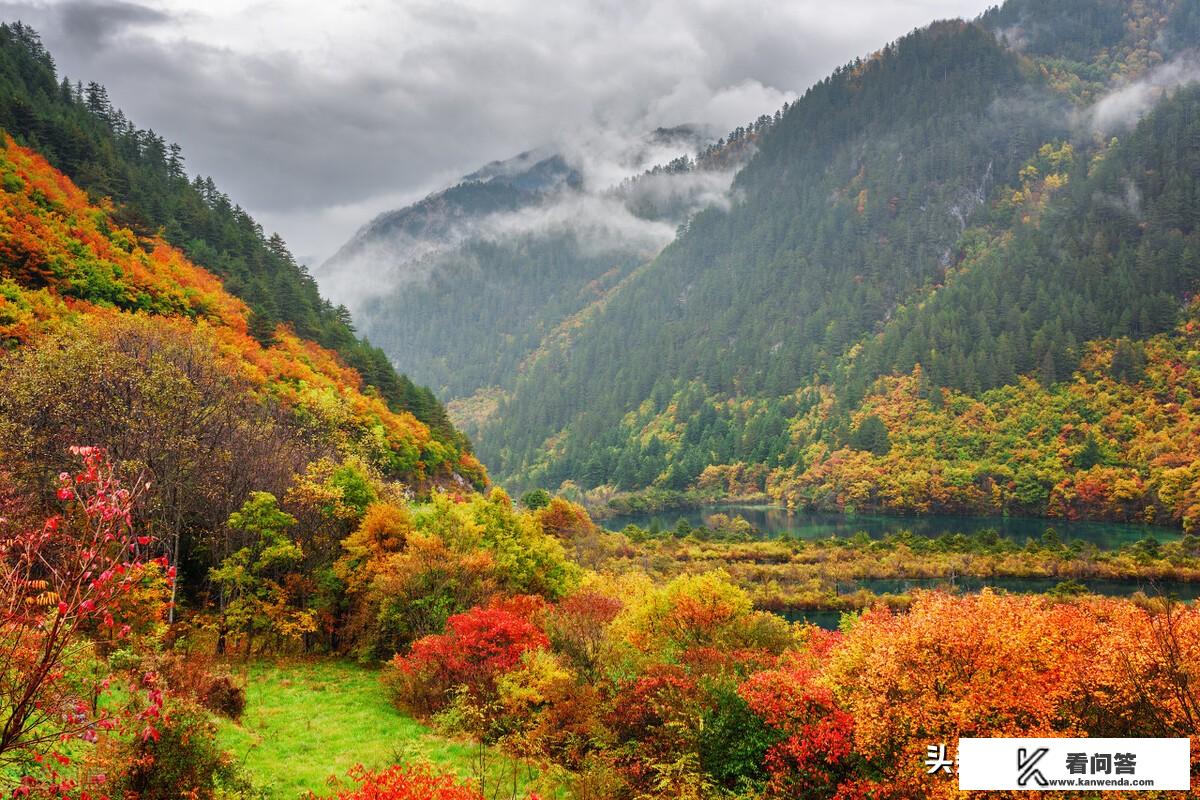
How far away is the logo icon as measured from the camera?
14758 millimetres

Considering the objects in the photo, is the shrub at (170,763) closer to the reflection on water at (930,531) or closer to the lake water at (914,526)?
the reflection on water at (930,531)

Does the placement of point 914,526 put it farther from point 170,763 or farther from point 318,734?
point 170,763

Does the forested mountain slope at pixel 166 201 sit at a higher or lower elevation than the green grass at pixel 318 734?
higher

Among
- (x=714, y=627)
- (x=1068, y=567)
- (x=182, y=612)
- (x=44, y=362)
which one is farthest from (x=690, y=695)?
(x=1068, y=567)

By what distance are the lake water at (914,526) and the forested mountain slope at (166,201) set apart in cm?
6002

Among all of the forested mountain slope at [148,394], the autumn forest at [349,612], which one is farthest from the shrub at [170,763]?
the forested mountain slope at [148,394]

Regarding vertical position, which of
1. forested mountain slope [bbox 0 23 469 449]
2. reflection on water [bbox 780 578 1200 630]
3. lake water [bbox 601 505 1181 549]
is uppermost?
forested mountain slope [bbox 0 23 469 449]

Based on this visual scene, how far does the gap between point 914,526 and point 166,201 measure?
127507mm

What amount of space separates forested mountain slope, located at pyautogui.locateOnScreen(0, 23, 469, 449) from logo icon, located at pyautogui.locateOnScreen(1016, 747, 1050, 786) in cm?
7248

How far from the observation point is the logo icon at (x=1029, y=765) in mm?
14758

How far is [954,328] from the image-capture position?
186 meters

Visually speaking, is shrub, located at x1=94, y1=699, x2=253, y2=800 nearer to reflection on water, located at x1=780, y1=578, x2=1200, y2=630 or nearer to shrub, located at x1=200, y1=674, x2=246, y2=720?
shrub, located at x1=200, y1=674, x2=246, y2=720

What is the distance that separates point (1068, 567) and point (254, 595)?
286 feet

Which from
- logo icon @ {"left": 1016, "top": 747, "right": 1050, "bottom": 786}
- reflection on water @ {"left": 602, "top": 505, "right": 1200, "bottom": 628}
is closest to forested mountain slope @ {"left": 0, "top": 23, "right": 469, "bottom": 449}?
reflection on water @ {"left": 602, "top": 505, "right": 1200, "bottom": 628}
